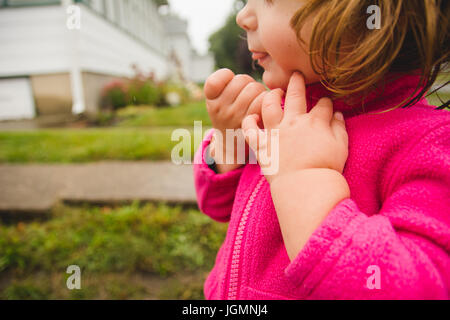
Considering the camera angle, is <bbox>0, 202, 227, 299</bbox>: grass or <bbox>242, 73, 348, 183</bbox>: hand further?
<bbox>0, 202, 227, 299</bbox>: grass

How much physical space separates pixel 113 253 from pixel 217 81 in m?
1.09

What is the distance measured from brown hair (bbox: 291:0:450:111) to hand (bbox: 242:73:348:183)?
55 millimetres

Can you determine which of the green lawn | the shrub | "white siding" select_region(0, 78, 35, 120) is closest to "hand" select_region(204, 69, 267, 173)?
the green lawn

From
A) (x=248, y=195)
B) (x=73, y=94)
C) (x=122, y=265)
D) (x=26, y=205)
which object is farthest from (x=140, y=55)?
(x=248, y=195)

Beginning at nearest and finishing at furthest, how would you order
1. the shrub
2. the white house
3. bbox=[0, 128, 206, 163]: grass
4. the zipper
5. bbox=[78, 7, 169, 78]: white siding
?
the zipper → bbox=[0, 128, 206, 163]: grass → the white house → bbox=[78, 7, 169, 78]: white siding → the shrub

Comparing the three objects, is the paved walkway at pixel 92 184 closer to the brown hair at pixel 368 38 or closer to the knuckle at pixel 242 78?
the knuckle at pixel 242 78

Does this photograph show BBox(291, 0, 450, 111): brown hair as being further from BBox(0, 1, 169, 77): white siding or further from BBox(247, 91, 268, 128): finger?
BBox(0, 1, 169, 77): white siding

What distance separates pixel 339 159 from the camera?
1.73ft

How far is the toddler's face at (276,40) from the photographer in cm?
54

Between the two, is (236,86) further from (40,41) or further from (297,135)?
(40,41)

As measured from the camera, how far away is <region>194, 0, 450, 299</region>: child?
431mm

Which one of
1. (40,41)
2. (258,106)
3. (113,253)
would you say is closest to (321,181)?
(258,106)
